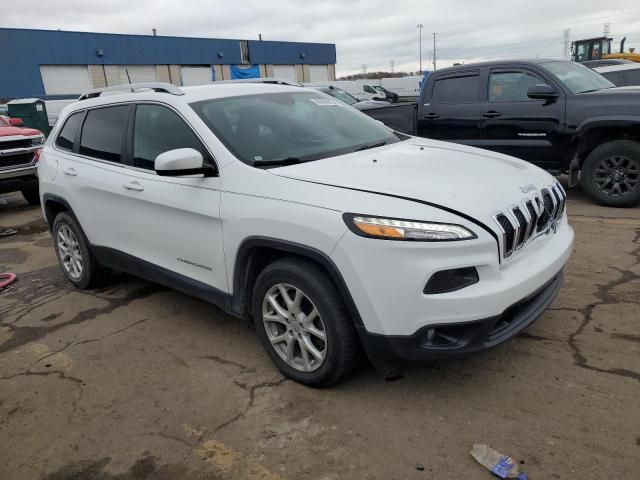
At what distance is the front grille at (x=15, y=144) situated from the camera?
360 inches

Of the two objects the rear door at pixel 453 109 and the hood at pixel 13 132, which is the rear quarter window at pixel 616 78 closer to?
the rear door at pixel 453 109

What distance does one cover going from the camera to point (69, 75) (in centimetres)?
3475

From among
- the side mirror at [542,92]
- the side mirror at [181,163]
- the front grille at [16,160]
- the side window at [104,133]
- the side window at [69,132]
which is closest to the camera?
the side mirror at [181,163]

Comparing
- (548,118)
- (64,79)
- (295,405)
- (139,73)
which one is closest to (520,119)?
(548,118)

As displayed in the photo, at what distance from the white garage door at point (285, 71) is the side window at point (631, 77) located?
3917 cm

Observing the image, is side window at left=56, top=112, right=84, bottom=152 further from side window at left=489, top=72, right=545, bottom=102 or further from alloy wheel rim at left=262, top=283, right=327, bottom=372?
side window at left=489, top=72, right=545, bottom=102

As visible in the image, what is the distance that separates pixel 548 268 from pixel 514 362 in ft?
2.20

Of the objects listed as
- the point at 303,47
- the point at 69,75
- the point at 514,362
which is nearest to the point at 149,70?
the point at 69,75

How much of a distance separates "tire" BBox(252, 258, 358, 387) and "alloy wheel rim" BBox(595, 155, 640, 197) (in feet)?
17.1

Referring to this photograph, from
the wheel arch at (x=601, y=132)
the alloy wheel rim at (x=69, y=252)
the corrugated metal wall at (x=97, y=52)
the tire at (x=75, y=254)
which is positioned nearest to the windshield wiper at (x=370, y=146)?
the tire at (x=75, y=254)

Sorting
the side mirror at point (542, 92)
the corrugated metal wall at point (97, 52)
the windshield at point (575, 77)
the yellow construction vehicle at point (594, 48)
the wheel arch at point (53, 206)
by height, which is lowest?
the wheel arch at point (53, 206)

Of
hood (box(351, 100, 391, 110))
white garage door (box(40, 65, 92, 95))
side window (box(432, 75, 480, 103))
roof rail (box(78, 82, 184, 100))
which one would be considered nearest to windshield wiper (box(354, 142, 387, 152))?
roof rail (box(78, 82, 184, 100))

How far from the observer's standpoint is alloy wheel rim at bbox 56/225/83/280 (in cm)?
503

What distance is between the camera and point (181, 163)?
321 cm
